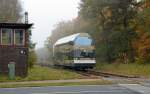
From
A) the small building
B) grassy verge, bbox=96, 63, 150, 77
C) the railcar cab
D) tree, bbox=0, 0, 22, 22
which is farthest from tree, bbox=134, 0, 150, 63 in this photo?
the small building

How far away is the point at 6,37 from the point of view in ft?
141

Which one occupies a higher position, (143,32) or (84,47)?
(143,32)

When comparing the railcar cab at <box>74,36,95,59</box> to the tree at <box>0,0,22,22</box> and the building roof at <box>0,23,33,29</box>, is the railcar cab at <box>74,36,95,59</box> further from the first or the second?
the tree at <box>0,0,22,22</box>

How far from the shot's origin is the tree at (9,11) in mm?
81875

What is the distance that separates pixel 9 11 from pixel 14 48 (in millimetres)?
43305

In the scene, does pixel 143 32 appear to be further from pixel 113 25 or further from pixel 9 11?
pixel 9 11

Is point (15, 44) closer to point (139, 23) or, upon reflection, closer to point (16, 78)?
point (16, 78)

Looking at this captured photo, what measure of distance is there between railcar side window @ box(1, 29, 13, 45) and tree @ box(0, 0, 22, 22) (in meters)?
35.7

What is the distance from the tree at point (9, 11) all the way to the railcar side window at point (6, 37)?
35736 millimetres

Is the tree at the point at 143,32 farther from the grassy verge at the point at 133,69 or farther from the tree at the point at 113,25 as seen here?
the grassy verge at the point at 133,69

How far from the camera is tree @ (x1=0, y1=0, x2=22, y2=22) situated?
81875 mm

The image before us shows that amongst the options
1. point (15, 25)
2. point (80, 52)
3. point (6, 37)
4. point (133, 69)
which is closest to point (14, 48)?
point (6, 37)

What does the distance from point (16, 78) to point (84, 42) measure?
1911cm

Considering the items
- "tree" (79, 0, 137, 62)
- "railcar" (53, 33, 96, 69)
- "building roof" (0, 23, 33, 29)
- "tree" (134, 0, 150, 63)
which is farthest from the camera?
"tree" (79, 0, 137, 62)
